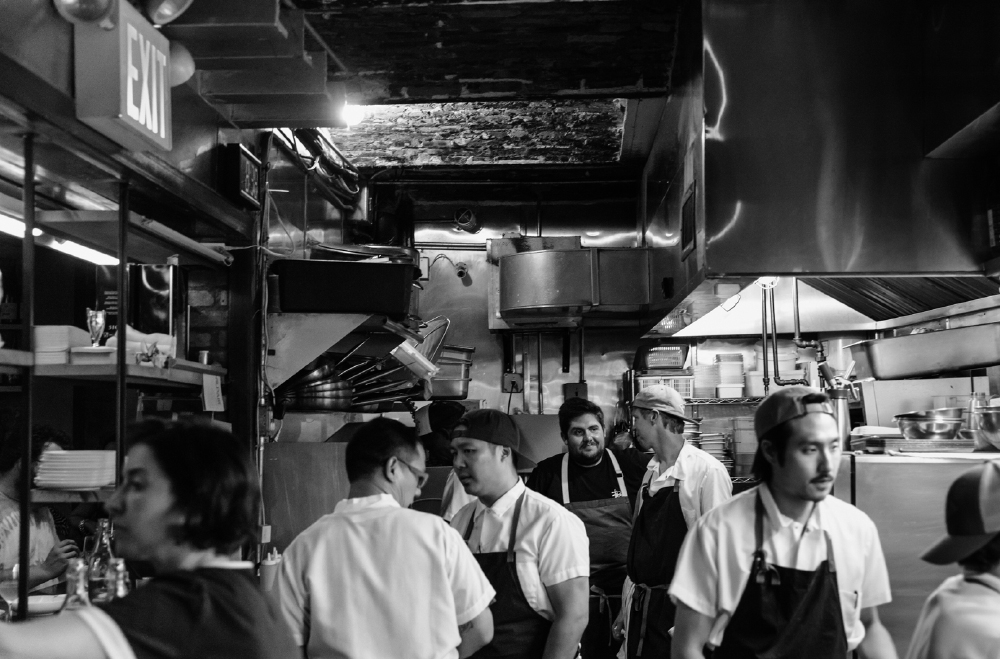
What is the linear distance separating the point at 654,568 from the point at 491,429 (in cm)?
113

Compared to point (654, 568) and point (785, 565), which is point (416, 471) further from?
point (654, 568)

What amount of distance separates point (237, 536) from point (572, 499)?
10.8ft

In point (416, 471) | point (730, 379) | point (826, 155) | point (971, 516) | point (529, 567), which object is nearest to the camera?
point (971, 516)

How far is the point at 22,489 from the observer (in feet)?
9.68

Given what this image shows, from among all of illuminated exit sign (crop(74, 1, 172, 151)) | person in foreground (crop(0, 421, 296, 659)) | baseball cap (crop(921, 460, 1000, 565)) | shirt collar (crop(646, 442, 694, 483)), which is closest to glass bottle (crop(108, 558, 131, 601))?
person in foreground (crop(0, 421, 296, 659))

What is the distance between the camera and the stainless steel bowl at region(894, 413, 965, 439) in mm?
3816

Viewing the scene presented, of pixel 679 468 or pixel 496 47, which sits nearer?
pixel 679 468

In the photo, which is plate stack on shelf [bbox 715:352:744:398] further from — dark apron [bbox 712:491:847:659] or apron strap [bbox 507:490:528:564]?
dark apron [bbox 712:491:847:659]

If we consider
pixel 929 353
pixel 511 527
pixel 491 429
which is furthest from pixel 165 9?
pixel 929 353

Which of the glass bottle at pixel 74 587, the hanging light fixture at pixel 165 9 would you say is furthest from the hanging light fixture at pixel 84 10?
the glass bottle at pixel 74 587

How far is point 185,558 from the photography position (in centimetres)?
149

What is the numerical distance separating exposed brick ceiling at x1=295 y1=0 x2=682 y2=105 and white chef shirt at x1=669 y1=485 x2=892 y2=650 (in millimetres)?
2437

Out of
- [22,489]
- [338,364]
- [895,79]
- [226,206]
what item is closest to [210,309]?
[226,206]

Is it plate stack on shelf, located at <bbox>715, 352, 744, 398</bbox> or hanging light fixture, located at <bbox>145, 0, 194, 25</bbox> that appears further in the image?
plate stack on shelf, located at <bbox>715, 352, 744, 398</bbox>
